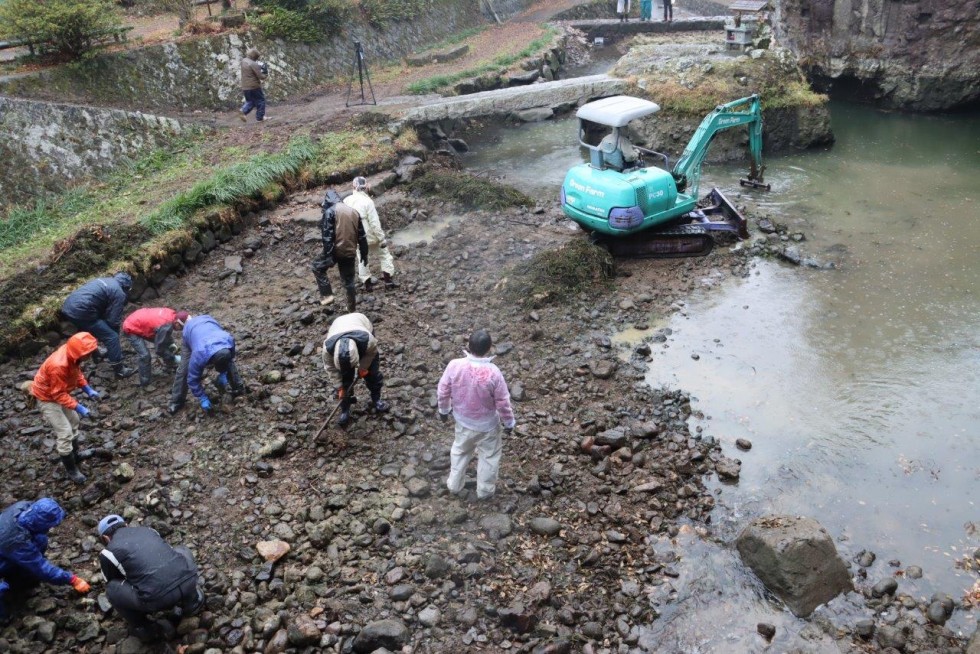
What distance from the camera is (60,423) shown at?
702 centimetres

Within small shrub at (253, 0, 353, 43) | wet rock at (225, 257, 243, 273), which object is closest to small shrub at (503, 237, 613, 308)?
wet rock at (225, 257, 243, 273)

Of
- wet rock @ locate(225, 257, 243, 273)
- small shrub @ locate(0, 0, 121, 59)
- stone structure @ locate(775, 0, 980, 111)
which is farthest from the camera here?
stone structure @ locate(775, 0, 980, 111)

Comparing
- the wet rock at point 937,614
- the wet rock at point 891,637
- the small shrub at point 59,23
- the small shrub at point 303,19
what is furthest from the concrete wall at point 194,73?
the wet rock at point 937,614

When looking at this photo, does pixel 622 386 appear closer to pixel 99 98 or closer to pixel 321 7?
pixel 99 98

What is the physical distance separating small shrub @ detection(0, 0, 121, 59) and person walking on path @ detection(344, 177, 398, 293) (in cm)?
887

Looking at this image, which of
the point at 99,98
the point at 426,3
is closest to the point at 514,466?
the point at 99,98

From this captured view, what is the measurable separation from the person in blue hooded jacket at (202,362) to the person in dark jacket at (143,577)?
92.5 inches

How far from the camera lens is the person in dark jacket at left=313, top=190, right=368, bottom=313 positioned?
941 centimetres

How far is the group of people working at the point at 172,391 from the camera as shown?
543 cm

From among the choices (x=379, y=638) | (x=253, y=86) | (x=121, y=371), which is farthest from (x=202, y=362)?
(x=253, y=86)

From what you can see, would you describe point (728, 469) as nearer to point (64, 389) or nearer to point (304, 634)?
point (304, 634)

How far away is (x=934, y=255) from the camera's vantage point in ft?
38.3

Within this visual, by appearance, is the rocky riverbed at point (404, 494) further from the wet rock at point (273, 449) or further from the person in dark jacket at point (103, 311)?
the person in dark jacket at point (103, 311)

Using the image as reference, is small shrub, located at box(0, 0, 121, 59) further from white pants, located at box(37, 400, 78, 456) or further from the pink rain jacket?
the pink rain jacket
